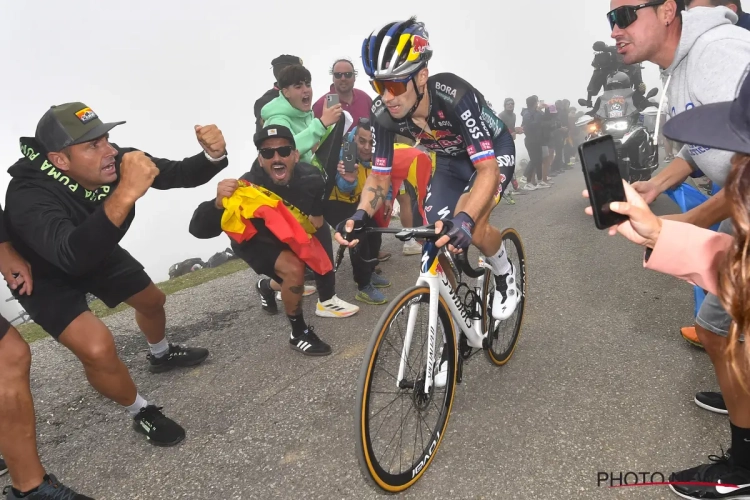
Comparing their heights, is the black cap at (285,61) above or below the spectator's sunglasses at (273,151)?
above

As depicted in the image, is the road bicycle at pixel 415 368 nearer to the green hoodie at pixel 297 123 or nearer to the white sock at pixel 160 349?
the white sock at pixel 160 349

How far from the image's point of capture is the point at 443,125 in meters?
3.28

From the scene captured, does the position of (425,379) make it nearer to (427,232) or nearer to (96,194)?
(427,232)

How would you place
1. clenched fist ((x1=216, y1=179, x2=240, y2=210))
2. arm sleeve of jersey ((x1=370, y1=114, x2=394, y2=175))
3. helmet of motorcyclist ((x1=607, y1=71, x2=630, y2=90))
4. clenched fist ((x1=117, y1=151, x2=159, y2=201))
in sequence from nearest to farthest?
clenched fist ((x1=117, y1=151, x2=159, y2=201)), arm sleeve of jersey ((x1=370, y1=114, x2=394, y2=175)), clenched fist ((x1=216, y1=179, x2=240, y2=210)), helmet of motorcyclist ((x1=607, y1=71, x2=630, y2=90))

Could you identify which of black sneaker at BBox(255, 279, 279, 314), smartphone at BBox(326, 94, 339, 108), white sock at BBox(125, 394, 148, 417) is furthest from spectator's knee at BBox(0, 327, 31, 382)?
smartphone at BBox(326, 94, 339, 108)

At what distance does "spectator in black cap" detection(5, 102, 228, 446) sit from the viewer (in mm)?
2475

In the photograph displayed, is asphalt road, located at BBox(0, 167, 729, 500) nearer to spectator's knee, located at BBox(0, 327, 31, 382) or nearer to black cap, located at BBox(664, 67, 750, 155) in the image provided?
spectator's knee, located at BBox(0, 327, 31, 382)

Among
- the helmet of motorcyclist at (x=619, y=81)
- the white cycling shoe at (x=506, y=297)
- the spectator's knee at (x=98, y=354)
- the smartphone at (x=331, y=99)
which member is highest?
the smartphone at (x=331, y=99)

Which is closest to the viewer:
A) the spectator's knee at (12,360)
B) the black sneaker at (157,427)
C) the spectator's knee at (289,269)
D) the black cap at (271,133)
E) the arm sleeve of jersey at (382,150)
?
the spectator's knee at (12,360)

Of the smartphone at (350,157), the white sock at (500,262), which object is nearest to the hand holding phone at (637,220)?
the white sock at (500,262)

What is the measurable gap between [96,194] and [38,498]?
72.4 inches

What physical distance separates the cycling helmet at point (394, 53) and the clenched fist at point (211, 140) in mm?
1210

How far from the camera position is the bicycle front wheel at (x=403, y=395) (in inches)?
88.8

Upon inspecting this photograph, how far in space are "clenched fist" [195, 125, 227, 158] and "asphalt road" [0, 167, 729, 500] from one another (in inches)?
74.6
